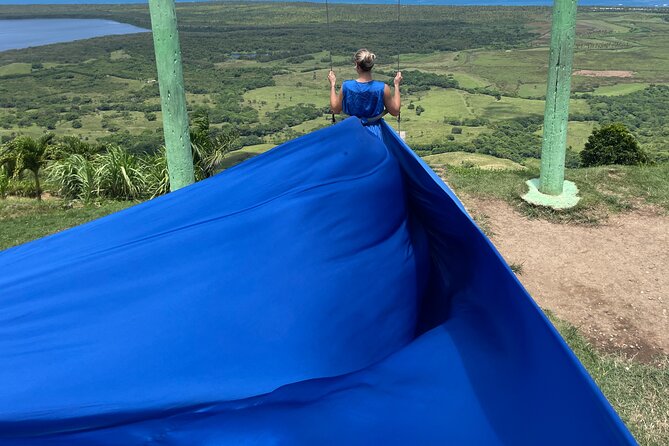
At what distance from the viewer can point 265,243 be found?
2.05 meters

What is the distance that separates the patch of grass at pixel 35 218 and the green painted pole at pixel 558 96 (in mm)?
5393

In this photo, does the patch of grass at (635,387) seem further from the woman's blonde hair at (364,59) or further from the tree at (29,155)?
the tree at (29,155)

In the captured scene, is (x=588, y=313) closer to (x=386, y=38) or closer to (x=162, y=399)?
(x=162, y=399)

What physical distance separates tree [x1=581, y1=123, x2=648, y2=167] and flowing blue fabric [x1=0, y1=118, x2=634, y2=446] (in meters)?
13.7

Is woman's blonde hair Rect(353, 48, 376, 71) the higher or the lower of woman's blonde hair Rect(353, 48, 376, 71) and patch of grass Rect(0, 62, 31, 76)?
the higher

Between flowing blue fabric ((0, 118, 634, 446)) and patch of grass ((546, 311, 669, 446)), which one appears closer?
flowing blue fabric ((0, 118, 634, 446))

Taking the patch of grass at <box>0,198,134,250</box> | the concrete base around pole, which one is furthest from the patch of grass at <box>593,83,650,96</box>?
the patch of grass at <box>0,198,134,250</box>

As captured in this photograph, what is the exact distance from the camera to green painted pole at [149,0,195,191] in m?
5.15

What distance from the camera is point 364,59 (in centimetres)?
415

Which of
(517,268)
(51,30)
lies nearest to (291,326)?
(517,268)

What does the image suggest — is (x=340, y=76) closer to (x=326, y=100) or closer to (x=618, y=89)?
(x=326, y=100)

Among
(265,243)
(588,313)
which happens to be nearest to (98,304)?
(265,243)

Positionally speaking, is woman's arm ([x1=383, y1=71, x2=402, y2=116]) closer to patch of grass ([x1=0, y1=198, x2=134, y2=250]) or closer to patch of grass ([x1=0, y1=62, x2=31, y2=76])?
patch of grass ([x1=0, y1=198, x2=134, y2=250])

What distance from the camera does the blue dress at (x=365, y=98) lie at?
13.7 feet
